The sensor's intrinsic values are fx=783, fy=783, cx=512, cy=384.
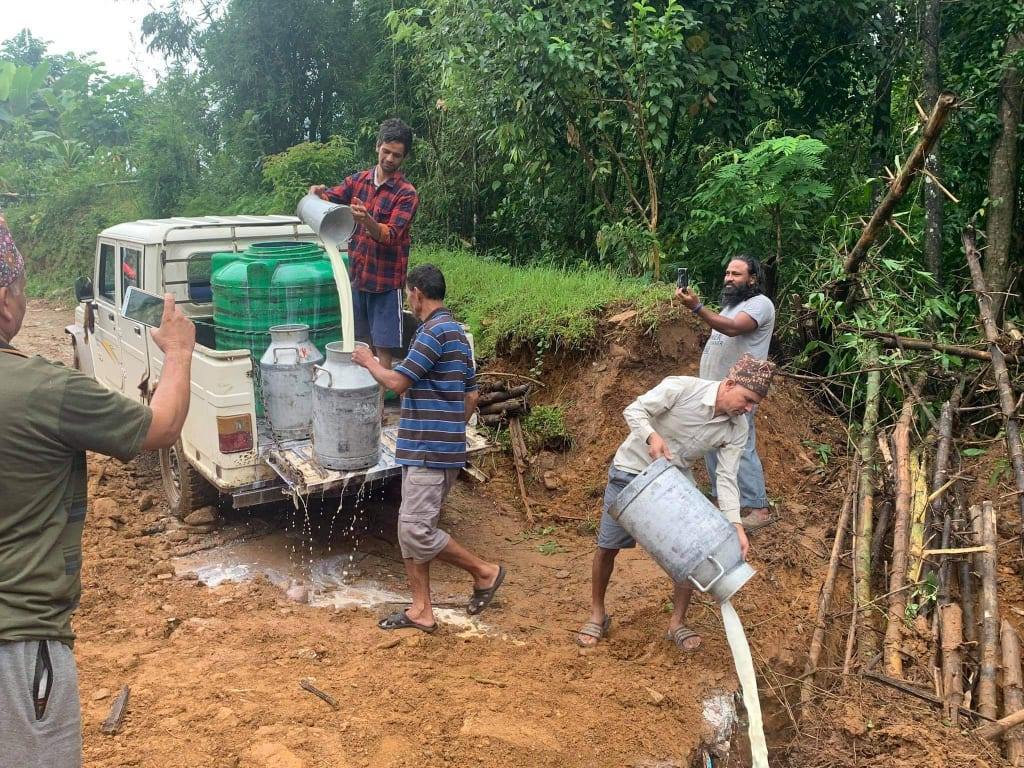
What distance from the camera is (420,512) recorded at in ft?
12.9

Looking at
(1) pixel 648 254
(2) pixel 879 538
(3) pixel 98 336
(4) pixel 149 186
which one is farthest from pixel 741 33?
(4) pixel 149 186

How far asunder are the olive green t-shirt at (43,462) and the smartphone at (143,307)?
3229mm

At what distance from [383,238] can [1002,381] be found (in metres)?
3.79

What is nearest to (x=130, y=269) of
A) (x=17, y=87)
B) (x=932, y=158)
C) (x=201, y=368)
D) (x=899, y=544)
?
(x=201, y=368)

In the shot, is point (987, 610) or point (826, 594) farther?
point (826, 594)

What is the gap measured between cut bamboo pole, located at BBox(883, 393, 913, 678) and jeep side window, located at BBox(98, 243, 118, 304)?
5.59 meters

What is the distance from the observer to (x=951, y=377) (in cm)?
565

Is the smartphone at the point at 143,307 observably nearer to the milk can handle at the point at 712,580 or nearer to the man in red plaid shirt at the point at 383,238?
the man in red plaid shirt at the point at 383,238

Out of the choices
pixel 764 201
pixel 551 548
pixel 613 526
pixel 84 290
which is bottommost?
pixel 551 548

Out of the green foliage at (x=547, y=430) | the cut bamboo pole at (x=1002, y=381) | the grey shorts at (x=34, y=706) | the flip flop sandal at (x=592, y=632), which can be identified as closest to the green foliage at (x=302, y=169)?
the green foliage at (x=547, y=430)

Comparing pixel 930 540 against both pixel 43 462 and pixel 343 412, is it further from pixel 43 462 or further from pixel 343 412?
pixel 43 462

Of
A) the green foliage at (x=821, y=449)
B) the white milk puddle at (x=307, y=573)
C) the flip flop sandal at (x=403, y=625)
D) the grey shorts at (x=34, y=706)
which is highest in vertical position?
the grey shorts at (x=34, y=706)

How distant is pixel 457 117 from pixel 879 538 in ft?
24.6

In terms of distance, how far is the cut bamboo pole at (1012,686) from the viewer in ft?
10.3
